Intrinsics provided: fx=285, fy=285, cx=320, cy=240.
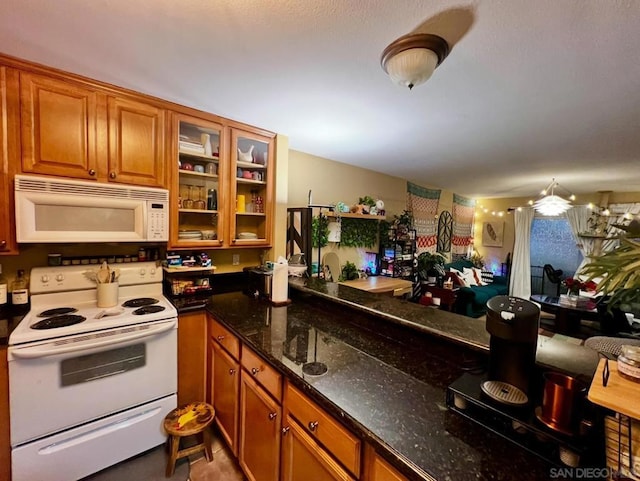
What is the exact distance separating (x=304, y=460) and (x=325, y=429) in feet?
0.72

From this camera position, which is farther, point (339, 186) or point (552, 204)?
point (552, 204)

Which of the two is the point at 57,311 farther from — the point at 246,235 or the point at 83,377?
the point at 246,235

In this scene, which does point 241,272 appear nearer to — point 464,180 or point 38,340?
point 38,340

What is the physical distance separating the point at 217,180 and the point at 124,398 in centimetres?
163

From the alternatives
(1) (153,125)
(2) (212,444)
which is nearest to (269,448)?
(2) (212,444)

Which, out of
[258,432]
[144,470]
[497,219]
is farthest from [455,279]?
[144,470]

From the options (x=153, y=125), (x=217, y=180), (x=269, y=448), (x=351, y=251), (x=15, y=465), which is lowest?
(x=15, y=465)

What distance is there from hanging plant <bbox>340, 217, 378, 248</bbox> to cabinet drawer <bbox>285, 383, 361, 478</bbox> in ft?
9.37

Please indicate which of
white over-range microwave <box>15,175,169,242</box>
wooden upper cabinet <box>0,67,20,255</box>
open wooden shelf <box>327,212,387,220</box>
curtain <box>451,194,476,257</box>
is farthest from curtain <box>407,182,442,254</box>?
wooden upper cabinet <box>0,67,20,255</box>

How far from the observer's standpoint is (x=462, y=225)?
21.9 ft

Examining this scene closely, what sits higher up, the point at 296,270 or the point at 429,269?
the point at 296,270

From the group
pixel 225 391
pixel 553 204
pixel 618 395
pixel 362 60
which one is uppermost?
pixel 362 60

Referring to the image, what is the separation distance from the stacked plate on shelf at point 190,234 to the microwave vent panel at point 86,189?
32 centimetres

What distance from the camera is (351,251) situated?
412 cm
